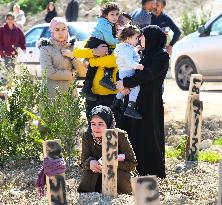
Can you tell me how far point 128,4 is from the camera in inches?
1346

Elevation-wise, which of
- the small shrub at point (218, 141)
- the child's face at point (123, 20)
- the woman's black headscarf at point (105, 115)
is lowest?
the small shrub at point (218, 141)

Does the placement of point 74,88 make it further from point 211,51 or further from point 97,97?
point 211,51

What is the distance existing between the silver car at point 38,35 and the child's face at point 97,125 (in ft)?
45.0

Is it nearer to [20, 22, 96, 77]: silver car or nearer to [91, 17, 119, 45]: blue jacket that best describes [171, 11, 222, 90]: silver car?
[20, 22, 96, 77]: silver car

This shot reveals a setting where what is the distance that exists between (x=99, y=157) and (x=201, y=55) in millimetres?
10438

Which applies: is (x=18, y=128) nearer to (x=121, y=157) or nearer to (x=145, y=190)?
(x=121, y=157)

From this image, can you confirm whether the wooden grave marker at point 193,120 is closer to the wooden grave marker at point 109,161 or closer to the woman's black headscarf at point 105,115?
the woman's black headscarf at point 105,115

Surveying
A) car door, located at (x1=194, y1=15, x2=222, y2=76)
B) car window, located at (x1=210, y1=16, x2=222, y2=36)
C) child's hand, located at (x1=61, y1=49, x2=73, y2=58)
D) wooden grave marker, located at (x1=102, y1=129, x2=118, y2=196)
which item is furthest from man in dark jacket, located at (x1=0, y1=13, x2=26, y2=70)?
wooden grave marker, located at (x1=102, y1=129, x2=118, y2=196)

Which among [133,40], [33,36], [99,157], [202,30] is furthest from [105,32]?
[33,36]


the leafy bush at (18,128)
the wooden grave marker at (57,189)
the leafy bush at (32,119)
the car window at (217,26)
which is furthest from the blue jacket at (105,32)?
the car window at (217,26)

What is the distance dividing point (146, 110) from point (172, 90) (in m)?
9.72

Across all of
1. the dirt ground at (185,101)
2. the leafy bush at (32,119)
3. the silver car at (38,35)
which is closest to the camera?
the leafy bush at (32,119)

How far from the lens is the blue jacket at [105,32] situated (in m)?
10.2

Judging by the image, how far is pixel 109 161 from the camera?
7473mm
